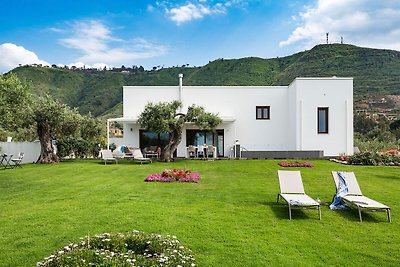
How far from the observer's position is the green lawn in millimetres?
5160

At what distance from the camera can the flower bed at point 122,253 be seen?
12.9 ft

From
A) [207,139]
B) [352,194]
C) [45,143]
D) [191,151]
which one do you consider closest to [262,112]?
[207,139]

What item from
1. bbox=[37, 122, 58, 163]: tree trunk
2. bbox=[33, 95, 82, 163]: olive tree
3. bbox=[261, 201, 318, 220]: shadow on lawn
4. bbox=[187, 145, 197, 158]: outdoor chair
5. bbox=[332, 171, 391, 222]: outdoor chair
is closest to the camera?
bbox=[261, 201, 318, 220]: shadow on lawn

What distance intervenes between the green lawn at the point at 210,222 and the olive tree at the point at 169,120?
27.6ft

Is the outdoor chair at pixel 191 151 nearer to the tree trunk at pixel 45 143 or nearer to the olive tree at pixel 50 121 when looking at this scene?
the olive tree at pixel 50 121

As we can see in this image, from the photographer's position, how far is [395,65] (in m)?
49.9

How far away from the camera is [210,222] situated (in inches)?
267

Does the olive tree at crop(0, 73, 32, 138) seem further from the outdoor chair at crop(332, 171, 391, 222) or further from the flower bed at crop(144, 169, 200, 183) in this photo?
the outdoor chair at crop(332, 171, 391, 222)

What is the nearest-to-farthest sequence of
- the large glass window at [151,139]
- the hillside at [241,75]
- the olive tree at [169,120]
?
the olive tree at [169,120]
the large glass window at [151,139]
the hillside at [241,75]

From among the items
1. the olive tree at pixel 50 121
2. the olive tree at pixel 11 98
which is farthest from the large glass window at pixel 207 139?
the olive tree at pixel 11 98

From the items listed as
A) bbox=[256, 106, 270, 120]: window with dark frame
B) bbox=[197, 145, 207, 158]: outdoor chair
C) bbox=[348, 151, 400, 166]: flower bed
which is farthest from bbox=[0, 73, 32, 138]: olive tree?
bbox=[348, 151, 400, 166]: flower bed

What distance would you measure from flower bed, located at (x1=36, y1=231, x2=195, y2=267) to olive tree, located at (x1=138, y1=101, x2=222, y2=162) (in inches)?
582

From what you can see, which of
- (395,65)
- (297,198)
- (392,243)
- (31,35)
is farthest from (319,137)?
(395,65)

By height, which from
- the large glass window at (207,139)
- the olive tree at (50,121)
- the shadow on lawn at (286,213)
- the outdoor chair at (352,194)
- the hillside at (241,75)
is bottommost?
the shadow on lawn at (286,213)
